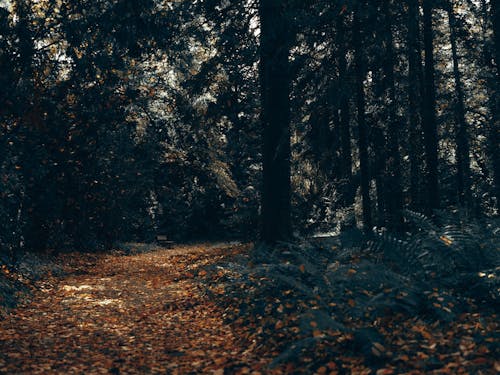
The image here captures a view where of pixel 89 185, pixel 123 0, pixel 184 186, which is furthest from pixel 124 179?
pixel 123 0

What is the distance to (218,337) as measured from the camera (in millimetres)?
7406

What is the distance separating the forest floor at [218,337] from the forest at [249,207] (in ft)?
0.11

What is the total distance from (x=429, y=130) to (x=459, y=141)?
11.6 metres

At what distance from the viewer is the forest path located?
6270mm

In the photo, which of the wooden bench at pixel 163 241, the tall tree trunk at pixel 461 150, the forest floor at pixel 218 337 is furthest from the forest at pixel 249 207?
the wooden bench at pixel 163 241

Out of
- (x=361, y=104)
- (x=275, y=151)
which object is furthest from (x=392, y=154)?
(x=275, y=151)

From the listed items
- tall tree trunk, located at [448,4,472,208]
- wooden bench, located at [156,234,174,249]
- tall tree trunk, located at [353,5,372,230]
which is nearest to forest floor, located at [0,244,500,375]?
tall tree trunk, located at [353,5,372,230]

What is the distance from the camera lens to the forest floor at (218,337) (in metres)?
5.29

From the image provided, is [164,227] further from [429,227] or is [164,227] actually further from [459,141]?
[429,227]

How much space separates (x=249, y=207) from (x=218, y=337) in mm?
16887

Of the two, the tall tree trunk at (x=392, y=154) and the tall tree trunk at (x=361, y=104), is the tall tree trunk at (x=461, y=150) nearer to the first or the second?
the tall tree trunk at (x=392, y=154)

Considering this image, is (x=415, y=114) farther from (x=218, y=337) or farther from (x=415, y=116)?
(x=218, y=337)

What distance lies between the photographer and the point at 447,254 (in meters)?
7.31

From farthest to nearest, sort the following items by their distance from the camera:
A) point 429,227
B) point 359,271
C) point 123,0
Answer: point 123,0 → point 429,227 → point 359,271
